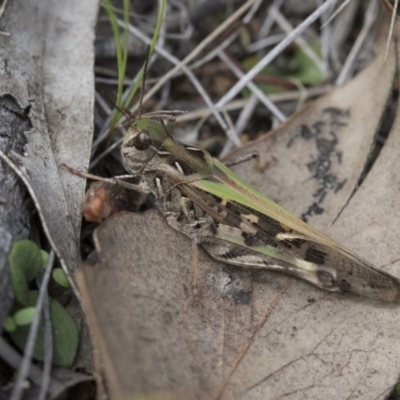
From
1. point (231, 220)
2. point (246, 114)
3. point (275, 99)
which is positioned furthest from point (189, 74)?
point (231, 220)

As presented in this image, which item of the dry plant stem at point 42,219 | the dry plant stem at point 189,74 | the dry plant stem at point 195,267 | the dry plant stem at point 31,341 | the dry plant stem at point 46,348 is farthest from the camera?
the dry plant stem at point 189,74

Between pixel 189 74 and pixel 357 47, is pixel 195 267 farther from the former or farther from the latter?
pixel 357 47

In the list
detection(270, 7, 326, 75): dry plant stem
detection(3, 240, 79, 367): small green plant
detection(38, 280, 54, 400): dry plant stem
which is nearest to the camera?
detection(38, 280, 54, 400): dry plant stem

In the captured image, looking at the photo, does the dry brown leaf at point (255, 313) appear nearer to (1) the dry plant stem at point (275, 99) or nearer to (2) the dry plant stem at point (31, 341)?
(2) the dry plant stem at point (31, 341)

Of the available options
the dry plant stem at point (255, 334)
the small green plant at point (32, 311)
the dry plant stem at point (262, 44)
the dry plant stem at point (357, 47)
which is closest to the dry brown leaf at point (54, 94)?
the small green plant at point (32, 311)

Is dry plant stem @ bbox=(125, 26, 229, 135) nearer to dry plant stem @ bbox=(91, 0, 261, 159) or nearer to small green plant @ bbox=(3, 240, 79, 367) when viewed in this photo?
Answer: dry plant stem @ bbox=(91, 0, 261, 159)

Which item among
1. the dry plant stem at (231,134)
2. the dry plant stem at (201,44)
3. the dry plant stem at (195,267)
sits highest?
the dry plant stem at (201,44)

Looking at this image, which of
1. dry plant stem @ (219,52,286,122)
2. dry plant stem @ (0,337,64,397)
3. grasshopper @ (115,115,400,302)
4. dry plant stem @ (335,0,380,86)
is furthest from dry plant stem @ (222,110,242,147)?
dry plant stem @ (0,337,64,397)
